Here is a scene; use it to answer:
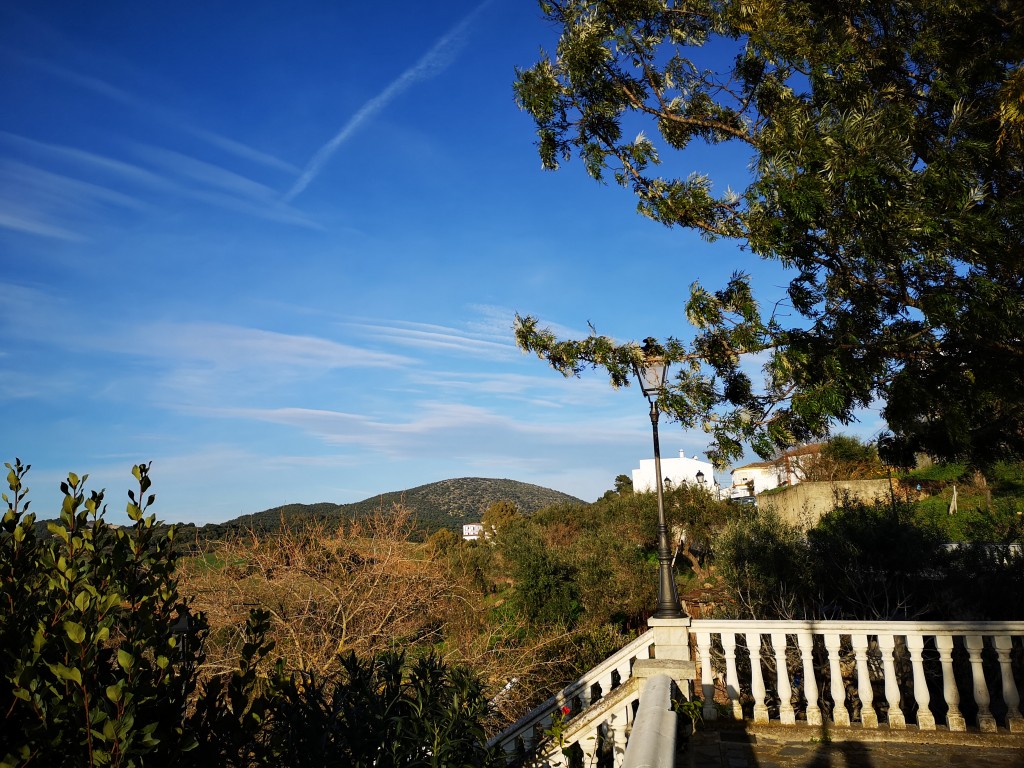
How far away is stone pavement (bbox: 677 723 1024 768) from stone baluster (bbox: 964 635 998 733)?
105 mm

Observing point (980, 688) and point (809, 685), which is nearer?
point (980, 688)

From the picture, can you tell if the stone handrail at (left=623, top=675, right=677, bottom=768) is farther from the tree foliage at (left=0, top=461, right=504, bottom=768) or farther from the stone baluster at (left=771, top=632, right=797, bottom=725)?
the stone baluster at (left=771, top=632, right=797, bottom=725)

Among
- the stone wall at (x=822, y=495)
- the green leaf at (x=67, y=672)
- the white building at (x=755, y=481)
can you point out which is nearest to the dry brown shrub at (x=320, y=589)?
the green leaf at (x=67, y=672)

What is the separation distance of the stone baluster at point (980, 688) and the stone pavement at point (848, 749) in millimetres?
105

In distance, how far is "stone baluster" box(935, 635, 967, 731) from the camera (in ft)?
18.7

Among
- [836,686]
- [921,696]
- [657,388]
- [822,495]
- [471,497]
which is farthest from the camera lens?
[471,497]

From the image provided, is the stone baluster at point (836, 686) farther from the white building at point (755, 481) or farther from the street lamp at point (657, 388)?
the white building at point (755, 481)

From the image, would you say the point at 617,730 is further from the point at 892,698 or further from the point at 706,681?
the point at 892,698

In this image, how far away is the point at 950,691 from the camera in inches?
228

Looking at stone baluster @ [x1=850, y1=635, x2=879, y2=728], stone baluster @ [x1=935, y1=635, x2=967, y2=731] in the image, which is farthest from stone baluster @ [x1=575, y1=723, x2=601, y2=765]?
stone baluster @ [x1=935, y1=635, x2=967, y2=731]

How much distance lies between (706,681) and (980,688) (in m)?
2.28

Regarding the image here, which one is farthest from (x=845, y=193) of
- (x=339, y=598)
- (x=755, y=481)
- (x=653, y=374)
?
(x=755, y=481)

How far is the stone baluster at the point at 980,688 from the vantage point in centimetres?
562

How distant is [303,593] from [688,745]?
18.7ft
